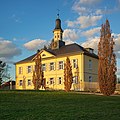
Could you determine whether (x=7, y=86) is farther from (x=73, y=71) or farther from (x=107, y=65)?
(x=107, y=65)

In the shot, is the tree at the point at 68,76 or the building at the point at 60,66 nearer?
the tree at the point at 68,76

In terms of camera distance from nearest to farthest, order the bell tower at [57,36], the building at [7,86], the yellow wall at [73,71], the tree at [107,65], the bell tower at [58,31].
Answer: the tree at [107,65] < the yellow wall at [73,71] < the bell tower at [57,36] < the bell tower at [58,31] < the building at [7,86]

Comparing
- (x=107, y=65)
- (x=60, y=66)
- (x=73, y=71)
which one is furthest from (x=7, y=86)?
(x=107, y=65)

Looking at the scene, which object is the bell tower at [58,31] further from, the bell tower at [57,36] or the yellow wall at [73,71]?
the yellow wall at [73,71]

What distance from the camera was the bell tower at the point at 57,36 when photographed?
50.6 m

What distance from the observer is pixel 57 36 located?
52.2 metres

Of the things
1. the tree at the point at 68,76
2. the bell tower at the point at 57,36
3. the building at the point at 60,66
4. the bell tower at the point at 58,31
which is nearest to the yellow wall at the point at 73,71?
the building at the point at 60,66

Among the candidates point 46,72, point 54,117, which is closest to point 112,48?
point 54,117

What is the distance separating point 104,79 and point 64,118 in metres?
17.1

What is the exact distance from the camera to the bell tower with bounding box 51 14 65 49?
166 feet

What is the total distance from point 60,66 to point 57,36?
866cm

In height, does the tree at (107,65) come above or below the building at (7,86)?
above

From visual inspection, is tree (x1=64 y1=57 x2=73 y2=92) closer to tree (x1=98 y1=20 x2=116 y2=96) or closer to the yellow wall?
tree (x1=98 y1=20 x2=116 y2=96)

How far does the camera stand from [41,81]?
38250mm
